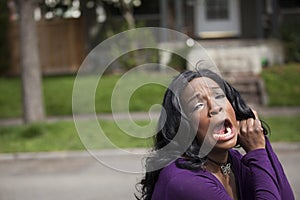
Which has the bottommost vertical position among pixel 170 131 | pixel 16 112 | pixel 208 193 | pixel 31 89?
pixel 16 112

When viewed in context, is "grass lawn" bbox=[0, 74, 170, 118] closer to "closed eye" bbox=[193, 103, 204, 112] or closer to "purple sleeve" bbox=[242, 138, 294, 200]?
"purple sleeve" bbox=[242, 138, 294, 200]

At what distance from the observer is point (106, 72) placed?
38.0 feet

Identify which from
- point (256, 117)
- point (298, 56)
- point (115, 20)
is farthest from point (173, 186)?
point (115, 20)

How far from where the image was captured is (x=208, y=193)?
194 cm

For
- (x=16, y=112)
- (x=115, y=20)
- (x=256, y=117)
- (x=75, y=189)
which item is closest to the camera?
(x=256, y=117)

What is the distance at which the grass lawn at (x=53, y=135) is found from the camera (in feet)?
32.5

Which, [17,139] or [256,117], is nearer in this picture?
[256,117]

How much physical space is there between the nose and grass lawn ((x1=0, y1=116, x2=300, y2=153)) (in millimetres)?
7394

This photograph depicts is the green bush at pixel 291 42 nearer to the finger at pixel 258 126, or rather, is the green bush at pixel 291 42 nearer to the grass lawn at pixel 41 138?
the grass lawn at pixel 41 138

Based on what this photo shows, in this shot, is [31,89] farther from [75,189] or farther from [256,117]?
[256,117]

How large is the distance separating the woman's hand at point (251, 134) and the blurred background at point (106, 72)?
447mm

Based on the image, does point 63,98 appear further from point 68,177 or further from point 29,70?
point 68,177

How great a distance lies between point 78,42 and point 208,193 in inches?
712

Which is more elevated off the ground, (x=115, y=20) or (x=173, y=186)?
(x=173, y=186)
